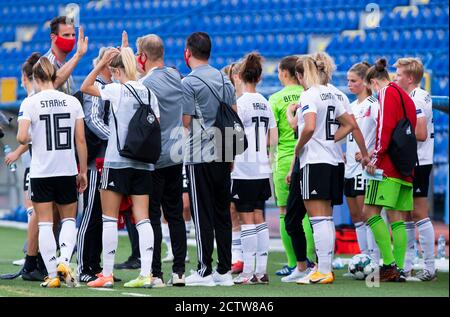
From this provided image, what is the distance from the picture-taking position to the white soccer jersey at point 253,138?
8.74m

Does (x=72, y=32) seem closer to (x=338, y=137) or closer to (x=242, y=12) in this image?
(x=338, y=137)

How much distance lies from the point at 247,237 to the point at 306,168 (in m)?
0.83

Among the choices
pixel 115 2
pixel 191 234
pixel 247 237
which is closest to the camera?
pixel 247 237

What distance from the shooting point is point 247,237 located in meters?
8.71

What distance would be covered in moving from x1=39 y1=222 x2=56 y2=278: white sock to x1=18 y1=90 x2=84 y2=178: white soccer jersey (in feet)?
1.28

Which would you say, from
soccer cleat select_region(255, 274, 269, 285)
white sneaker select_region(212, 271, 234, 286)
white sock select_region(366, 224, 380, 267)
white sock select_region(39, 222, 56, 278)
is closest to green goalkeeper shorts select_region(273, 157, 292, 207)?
white sock select_region(366, 224, 380, 267)

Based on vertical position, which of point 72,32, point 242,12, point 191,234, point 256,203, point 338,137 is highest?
point 242,12

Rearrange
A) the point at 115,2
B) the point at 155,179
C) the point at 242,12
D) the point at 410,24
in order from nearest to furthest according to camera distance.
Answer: the point at 155,179, the point at 410,24, the point at 242,12, the point at 115,2

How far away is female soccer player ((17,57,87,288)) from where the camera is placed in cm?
779

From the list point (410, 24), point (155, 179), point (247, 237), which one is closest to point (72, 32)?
point (155, 179)

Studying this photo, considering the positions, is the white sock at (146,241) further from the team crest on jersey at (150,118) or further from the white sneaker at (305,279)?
the white sneaker at (305,279)

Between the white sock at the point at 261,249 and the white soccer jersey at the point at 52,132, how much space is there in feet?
5.90

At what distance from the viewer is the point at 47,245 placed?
7.84m

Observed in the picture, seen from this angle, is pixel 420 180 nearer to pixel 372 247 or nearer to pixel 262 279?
pixel 372 247
